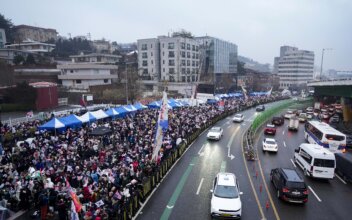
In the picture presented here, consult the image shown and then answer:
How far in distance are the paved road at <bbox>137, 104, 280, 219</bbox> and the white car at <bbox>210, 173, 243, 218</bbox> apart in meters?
0.95

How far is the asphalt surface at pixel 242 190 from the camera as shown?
14.2 m

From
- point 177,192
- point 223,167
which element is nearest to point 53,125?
point 177,192

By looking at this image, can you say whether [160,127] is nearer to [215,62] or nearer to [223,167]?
[223,167]

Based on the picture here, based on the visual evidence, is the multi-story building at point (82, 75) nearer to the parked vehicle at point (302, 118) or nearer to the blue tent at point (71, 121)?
the blue tent at point (71, 121)

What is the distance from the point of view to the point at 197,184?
17984mm

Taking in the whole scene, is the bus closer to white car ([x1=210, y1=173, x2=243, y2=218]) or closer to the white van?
the white van

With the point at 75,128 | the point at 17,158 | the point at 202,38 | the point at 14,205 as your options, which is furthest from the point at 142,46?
the point at 14,205

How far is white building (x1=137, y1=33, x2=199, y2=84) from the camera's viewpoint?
275 feet

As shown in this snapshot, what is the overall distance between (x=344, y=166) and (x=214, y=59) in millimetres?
86597

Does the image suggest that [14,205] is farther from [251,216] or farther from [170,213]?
[251,216]

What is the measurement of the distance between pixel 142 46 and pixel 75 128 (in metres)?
65.4

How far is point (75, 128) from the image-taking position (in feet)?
91.5

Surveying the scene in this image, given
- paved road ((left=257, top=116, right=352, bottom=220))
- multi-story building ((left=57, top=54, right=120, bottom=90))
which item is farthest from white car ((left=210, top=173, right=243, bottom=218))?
multi-story building ((left=57, top=54, right=120, bottom=90))

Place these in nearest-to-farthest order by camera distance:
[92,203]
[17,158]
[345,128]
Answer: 1. [92,203]
2. [17,158]
3. [345,128]
